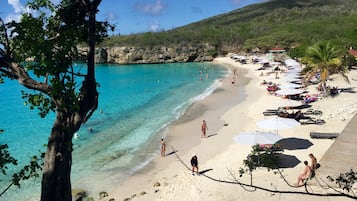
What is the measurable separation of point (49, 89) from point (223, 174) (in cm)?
1126

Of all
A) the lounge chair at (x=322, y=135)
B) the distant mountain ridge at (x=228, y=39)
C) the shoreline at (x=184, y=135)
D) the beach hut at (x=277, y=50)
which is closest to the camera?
the shoreline at (x=184, y=135)

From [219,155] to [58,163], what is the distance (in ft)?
45.1

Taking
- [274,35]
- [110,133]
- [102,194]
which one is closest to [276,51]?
[274,35]

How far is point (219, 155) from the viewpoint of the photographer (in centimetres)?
1888

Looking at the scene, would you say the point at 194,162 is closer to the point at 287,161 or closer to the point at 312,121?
the point at 287,161

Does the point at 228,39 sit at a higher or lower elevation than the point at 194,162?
higher

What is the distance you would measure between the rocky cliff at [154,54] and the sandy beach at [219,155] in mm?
69273

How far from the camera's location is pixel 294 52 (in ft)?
198

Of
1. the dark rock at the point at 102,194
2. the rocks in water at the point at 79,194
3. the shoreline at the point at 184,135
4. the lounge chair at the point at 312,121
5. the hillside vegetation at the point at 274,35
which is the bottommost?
the rocks in water at the point at 79,194

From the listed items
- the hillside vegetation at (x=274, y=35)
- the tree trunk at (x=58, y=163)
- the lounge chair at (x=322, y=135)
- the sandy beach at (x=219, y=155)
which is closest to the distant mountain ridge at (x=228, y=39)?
the hillside vegetation at (x=274, y=35)

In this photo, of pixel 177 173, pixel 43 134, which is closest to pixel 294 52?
pixel 43 134

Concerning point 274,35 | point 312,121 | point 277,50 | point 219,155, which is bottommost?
→ point 219,155

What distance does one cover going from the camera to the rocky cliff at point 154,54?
103000mm

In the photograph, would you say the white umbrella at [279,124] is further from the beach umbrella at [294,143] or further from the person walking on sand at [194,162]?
the person walking on sand at [194,162]
